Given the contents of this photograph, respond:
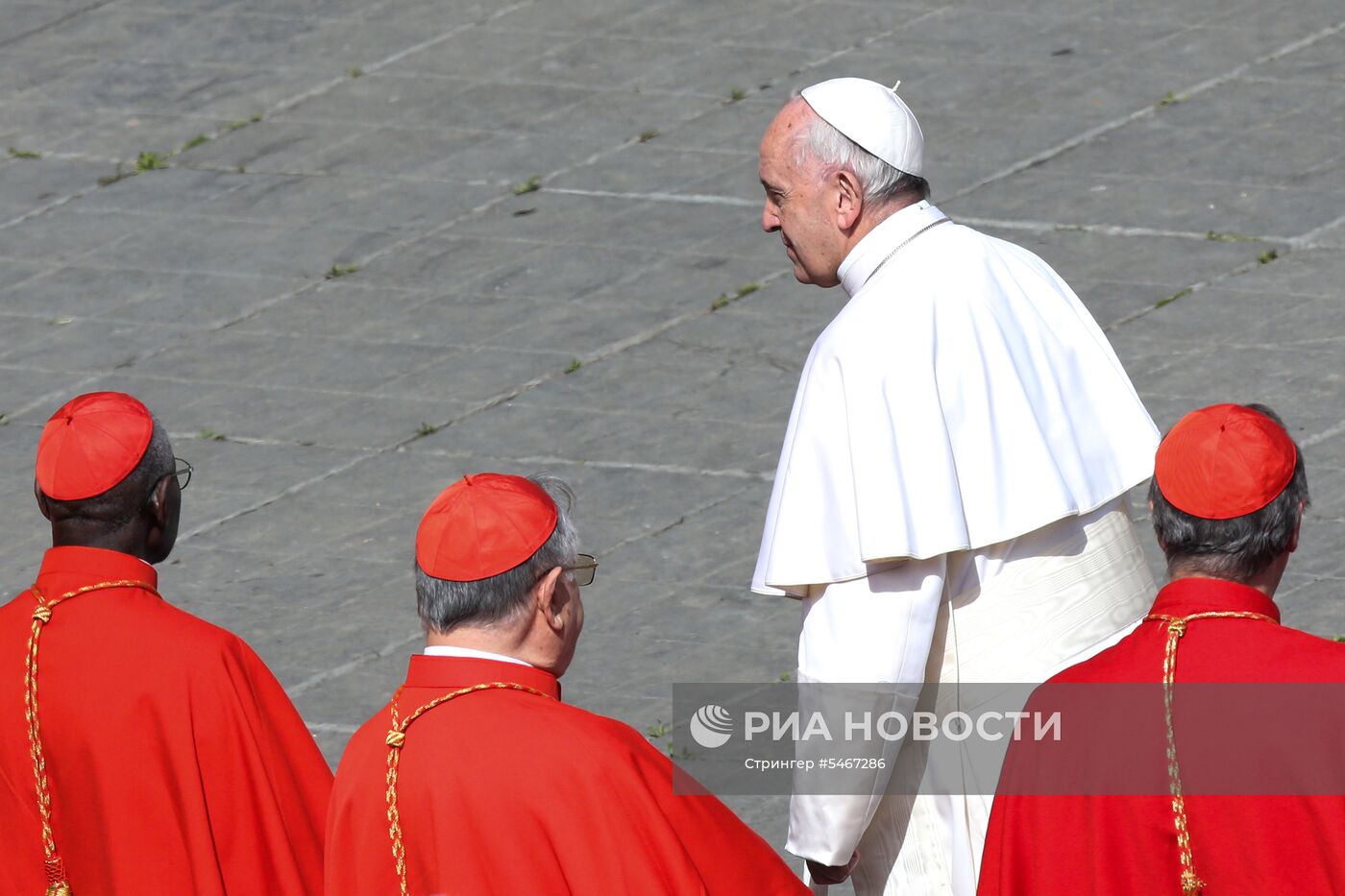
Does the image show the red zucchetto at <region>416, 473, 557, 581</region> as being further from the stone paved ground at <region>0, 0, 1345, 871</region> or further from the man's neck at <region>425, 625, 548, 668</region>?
the stone paved ground at <region>0, 0, 1345, 871</region>

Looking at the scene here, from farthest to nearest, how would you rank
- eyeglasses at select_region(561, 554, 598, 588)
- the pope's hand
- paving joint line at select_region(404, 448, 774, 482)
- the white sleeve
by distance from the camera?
paving joint line at select_region(404, 448, 774, 482) < the pope's hand < the white sleeve < eyeglasses at select_region(561, 554, 598, 588)

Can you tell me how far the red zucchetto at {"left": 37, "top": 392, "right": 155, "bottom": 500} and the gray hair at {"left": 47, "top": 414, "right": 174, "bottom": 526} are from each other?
0.01 meters

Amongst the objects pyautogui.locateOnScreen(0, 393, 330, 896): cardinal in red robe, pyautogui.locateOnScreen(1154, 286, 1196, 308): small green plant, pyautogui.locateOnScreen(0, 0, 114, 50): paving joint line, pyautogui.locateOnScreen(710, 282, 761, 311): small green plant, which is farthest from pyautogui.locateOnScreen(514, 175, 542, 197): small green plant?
pyautogui.locateOnScreen(0, 393, 330, 896): cardinal in red robe

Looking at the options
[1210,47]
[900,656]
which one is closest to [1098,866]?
[900,656]

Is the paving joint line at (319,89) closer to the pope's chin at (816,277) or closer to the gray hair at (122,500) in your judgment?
the gray hair at (122,500)

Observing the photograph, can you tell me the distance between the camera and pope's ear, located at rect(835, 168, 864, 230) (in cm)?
404

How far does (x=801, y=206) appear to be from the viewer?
4070 mm

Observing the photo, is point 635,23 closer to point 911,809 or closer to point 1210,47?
point 1210,47

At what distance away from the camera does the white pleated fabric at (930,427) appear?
3830mm

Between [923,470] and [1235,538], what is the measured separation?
740 mm

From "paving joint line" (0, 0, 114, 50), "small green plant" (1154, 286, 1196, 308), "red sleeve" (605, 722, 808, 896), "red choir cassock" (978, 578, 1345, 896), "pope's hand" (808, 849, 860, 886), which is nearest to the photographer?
"red choir cassock" (978, 578, 1345, 896)

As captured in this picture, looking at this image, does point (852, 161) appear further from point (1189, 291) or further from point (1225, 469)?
point (1189, 291)

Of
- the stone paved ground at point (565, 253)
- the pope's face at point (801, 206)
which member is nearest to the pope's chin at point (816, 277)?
the pope's face at point (801, 206)

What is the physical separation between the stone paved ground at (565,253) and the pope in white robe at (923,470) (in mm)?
1925
